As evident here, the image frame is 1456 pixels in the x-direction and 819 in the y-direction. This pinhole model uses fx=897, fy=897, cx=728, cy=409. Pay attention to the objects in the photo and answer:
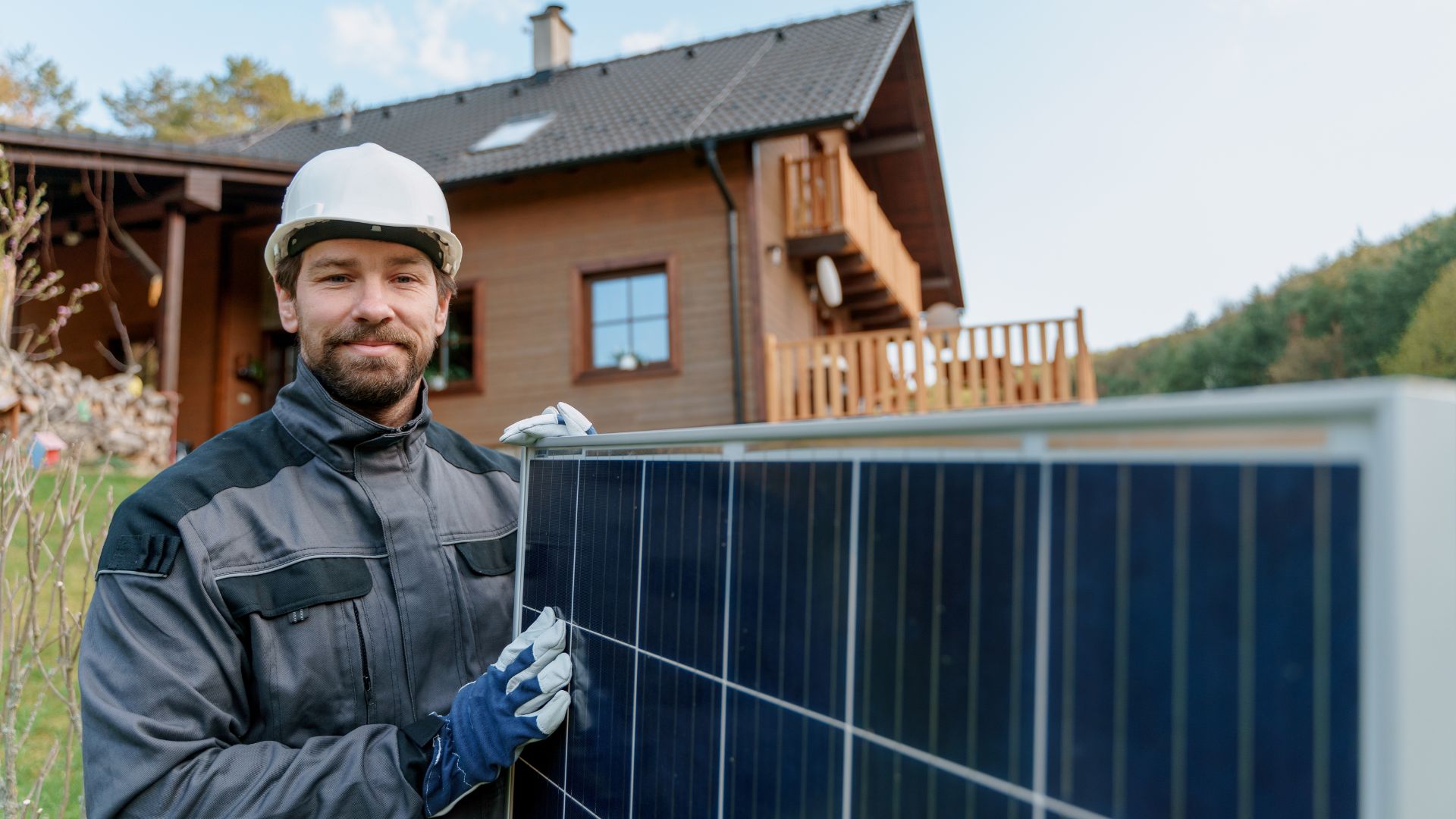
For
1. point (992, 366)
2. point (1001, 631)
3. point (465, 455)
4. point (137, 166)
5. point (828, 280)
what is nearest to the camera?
point (1001, 631)

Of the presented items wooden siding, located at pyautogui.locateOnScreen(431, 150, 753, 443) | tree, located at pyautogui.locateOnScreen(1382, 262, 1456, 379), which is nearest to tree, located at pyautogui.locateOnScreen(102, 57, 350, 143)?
wooden siding, located at pyautogui.locateOnScreen(431, 150, 753, 443)

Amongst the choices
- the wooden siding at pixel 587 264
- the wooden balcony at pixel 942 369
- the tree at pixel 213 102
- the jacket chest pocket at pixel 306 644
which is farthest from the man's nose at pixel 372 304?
the tree at pixel 213 102

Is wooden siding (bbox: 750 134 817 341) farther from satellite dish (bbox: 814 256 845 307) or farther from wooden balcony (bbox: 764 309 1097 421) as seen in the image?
wooden balcony (bbox: 764 309 1097 421)

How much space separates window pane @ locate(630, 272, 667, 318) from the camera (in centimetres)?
1110

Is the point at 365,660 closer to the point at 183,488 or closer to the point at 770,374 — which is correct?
the point at 183,488

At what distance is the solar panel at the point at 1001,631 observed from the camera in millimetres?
542

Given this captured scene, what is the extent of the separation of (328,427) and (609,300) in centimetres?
969

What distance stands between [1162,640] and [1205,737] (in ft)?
0.21

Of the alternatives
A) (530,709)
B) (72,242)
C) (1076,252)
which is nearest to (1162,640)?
(530,709)

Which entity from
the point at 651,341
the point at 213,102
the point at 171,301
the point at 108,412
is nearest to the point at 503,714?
the point at 651,341

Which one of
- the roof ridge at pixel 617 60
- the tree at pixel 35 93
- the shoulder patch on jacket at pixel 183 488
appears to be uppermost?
the tree at pixel 35 93

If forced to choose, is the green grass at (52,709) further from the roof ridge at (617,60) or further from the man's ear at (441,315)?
the roof ridge at (617,60)

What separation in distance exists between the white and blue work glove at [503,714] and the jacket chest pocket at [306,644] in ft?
0.77

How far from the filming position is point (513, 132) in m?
12.7
